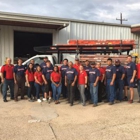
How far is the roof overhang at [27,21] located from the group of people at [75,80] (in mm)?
4922

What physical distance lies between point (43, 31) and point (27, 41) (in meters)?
2.63

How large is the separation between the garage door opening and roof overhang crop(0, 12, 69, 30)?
1.61 metres

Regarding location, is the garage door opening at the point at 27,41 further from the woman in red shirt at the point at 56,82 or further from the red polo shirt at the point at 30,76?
the woman in red shirt at the point at 56,82

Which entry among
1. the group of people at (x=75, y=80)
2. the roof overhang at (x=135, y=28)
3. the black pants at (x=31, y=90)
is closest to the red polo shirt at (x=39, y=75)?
the group of people at (x=75, y=80)

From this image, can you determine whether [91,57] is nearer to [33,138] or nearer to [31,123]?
[31,123]

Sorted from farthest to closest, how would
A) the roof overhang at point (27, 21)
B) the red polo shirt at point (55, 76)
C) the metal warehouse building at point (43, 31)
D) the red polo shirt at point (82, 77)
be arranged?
the metal warehouse building at point (43, 31) → the roof overhang at point (27, 21) → the red polo shirt at point (55, 76) → the red polo shirt at point (82, 77)

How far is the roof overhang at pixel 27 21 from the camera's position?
13469mm

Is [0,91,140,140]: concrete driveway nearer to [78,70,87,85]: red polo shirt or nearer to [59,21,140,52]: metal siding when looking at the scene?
[78,70,87,85]: red polo shirt

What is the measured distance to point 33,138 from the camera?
5305 mm

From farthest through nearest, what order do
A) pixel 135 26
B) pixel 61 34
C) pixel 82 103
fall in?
pixel 135 26 → pixel 61 34 → pixel 82 103

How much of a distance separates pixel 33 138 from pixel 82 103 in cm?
397

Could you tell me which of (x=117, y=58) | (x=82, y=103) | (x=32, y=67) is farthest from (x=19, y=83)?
(x=117, y=58)

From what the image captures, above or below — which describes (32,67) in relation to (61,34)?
below

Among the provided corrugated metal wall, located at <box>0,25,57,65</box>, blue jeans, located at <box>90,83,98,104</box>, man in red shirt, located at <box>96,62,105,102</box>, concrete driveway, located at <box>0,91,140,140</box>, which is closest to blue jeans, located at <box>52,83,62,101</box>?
concrete driveway, located at <box>0,91,140,140</box>
